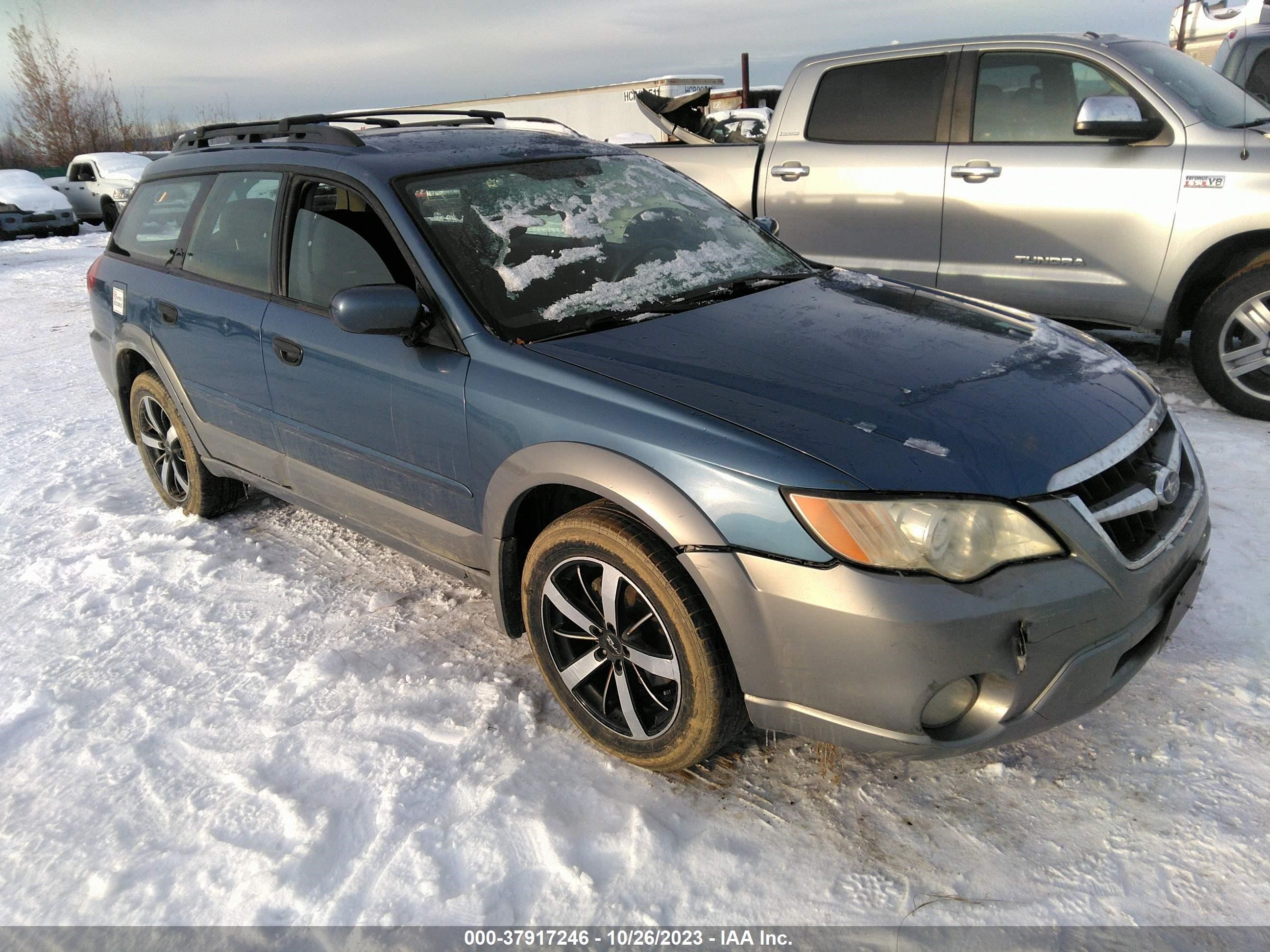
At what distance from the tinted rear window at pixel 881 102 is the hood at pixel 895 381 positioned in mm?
2914

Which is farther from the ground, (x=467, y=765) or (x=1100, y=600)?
(x=1100, y=600)

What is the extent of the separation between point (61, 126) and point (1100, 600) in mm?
37640

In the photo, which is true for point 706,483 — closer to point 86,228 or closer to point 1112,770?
point 1112,770

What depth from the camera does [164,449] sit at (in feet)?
14.6

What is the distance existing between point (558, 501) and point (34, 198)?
19.1m

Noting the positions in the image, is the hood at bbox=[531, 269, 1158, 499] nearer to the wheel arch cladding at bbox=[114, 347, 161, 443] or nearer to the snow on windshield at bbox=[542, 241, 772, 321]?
the snow on windshield at bbox=[542, 241, 772, 321]

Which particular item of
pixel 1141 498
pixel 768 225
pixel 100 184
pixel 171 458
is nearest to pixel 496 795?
pixel 1141 498

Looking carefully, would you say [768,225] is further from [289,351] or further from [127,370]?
[127,370]

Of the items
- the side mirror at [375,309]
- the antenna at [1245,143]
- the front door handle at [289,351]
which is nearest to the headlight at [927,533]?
the side mirror at [375,309]

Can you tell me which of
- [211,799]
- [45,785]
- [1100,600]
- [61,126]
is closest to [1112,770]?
[1100,600]

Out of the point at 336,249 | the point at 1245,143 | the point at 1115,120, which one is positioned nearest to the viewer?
the point at 336,249

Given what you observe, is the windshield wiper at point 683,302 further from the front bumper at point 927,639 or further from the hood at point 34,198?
the hood at point 34,198

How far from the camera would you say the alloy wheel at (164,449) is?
4391 mm

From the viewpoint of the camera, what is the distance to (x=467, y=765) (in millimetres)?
2654
